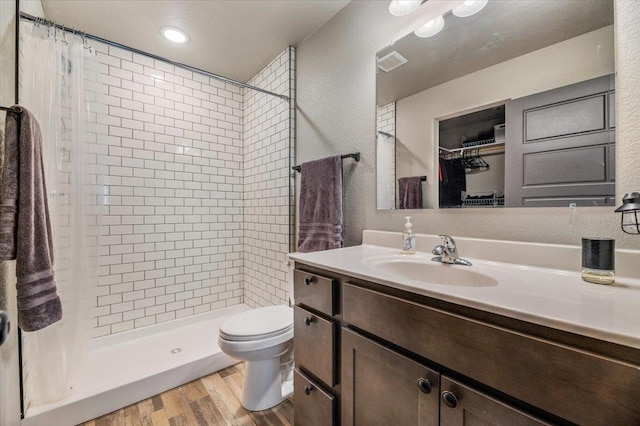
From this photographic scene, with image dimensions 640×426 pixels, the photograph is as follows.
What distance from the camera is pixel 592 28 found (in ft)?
2.93

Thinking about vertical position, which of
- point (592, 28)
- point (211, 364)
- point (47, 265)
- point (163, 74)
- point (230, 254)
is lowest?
point (211, 364)

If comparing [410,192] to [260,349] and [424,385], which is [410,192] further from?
[260,349]

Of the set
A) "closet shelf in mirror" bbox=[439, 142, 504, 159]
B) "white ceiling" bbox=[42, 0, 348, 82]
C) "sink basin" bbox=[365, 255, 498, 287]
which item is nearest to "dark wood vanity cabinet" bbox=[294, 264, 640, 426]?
"sink basin" bbox=[365, 255, 498, 287]

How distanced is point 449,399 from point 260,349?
3.47ft

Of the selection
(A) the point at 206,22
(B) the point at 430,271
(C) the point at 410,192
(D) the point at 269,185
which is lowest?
(B) the point at 430,271

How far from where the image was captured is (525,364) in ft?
1.79

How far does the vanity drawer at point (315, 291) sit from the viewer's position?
39.4 inches

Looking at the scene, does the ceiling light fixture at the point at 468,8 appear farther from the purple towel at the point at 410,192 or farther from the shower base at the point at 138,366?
the shower base at the point at 138,366

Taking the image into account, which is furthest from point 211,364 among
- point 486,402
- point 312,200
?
point 486,402

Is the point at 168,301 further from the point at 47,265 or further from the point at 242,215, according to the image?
the point at 47,265

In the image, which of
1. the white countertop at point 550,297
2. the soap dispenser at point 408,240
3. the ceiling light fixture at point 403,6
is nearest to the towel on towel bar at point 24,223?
the white countertop at point 550,297

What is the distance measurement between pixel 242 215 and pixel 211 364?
142 cm

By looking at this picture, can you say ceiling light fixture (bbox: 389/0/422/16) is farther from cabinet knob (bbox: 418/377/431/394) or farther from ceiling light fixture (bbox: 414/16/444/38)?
cabinet knob (bbox: 418/377/431/394)

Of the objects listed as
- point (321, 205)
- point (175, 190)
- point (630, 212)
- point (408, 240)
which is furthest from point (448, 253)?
point (175, 190)
